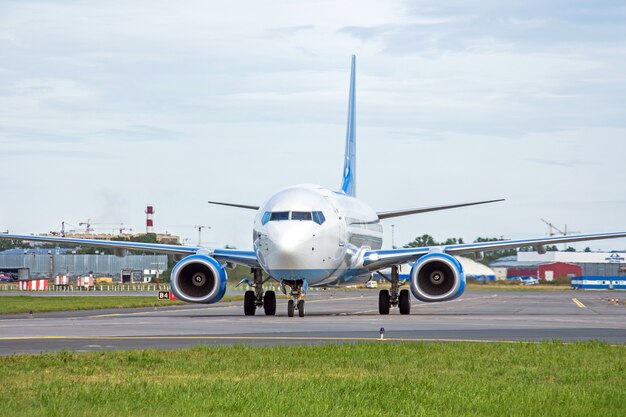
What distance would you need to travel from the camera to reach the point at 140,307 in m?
51.6

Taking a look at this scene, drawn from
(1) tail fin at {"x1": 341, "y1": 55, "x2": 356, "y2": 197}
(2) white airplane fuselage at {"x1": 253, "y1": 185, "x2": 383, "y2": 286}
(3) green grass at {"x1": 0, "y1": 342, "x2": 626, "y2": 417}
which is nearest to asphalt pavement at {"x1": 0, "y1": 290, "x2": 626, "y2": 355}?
(2) white airplane fuselage at {"x1": 253, "y1": 185, "x2": 383, "y2": 286}

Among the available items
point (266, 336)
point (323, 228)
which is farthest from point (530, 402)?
point (323, 228)

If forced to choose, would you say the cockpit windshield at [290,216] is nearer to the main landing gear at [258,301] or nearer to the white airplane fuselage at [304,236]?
the white airplane fuselage at [304,236]

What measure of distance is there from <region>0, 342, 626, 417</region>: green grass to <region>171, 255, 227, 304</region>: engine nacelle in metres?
19.8

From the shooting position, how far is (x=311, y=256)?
38562 mm

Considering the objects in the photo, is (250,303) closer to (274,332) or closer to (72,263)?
(274,332)

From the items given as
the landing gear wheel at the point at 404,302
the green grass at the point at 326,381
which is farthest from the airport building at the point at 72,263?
the green grass at the point at 326,381

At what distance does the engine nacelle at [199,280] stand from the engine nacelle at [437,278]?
669cm

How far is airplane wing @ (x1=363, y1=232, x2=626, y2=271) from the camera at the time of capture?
4281 cm

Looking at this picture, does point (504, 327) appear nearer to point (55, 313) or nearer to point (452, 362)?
point (452, 362)

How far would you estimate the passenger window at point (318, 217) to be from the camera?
39.3m

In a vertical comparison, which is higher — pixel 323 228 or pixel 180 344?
pixel 323 228

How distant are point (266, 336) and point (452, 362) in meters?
8.91

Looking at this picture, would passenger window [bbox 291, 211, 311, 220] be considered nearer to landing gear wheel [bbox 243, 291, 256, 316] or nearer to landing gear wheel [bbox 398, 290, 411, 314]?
landing gear wheel [bbox 243, 291, 256, 316]
